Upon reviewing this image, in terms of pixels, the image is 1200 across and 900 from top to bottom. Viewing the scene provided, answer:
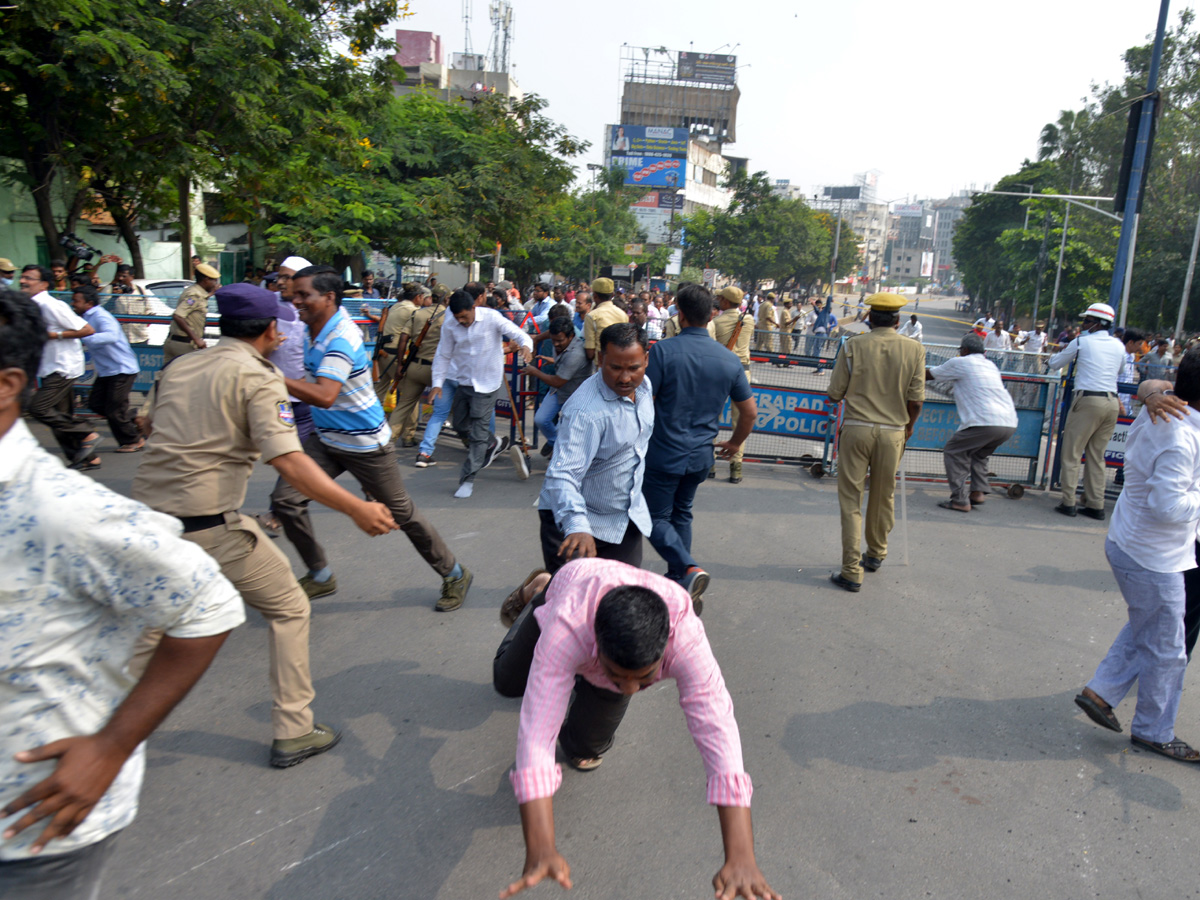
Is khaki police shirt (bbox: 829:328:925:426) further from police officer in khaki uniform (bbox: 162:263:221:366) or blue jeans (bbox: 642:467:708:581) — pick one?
police officer in khaki uniform (bbox: 162:263:221:366)

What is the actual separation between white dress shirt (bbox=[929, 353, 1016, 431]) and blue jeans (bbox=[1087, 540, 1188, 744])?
4.24m

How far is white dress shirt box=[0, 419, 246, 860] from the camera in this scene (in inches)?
53.6

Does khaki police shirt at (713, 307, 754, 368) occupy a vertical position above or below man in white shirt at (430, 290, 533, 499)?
above

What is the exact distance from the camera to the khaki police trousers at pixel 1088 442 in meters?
7.93

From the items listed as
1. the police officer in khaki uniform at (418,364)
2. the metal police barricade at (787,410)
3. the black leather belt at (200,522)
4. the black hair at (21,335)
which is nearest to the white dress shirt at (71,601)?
the black hair at (21,335)

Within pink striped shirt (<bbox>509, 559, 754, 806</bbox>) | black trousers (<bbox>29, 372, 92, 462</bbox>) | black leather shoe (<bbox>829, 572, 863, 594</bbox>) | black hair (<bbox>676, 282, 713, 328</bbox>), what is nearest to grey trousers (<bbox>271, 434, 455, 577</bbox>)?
black hair (<bbox>676, 282, 713, 328</bbox>)

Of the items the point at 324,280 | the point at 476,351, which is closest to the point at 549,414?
the point at 476,351

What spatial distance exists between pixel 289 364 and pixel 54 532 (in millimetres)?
4915

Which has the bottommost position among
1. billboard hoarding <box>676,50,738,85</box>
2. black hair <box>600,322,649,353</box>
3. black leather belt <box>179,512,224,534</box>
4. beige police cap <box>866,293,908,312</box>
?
black leather belt <box>179,512,224,534</box>

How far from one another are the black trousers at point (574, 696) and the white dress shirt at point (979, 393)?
5.82m

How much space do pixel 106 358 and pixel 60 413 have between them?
66 cm

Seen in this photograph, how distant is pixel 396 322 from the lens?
912cm

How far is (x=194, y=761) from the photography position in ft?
10.8

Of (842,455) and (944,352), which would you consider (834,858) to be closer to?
(842,455)
